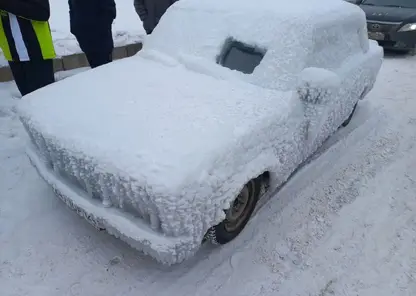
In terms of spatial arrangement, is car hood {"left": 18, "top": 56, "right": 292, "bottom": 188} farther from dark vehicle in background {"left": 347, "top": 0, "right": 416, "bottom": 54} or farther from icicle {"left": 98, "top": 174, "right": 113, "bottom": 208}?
dark vehicle in background {"left": 347, "top": 0, "right": 416, "bottom": 54}

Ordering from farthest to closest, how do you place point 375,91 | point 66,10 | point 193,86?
1. point 66,10
2. point 375,91
3. point 193,86

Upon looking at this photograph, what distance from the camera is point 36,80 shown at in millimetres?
3758

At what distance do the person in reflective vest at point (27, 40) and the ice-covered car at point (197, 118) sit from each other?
28.1 inches

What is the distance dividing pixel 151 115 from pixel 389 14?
644 centimetres

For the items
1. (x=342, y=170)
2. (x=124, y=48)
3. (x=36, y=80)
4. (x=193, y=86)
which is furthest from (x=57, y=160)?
(x=124, y=48)

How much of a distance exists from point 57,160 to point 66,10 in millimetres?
6286

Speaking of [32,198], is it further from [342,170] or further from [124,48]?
[124,48]

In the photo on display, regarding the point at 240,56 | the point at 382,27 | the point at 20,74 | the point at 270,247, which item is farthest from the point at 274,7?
the point at 382,27

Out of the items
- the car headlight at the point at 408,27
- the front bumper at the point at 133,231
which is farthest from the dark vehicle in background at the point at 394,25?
the front bumper at the point at 133,231

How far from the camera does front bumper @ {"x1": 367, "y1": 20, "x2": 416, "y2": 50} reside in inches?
275

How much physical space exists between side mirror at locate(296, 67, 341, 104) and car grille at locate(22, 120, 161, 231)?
1569mm

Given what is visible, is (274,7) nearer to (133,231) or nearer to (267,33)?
(267,33)

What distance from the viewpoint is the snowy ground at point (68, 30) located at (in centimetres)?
563

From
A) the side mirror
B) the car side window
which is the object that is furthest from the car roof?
the side mirror
